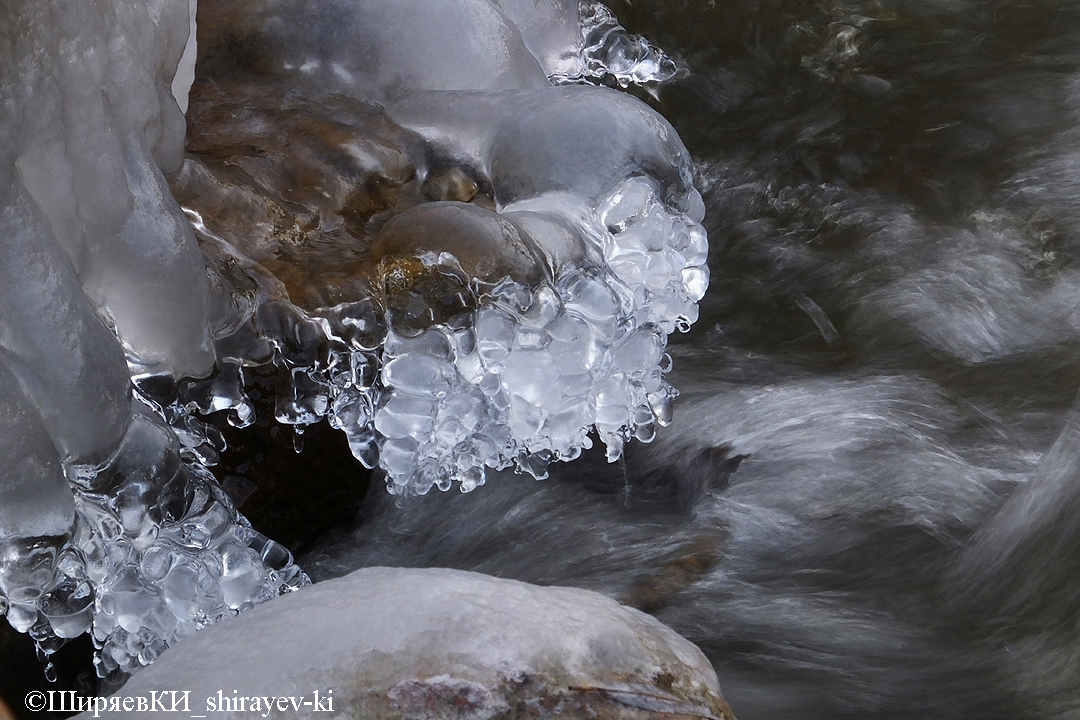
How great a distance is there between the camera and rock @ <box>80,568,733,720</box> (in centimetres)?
142

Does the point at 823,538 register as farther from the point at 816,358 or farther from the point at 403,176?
the point at 403,176

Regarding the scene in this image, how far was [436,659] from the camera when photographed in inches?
57.0

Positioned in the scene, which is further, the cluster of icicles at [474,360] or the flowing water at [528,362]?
the cluster of icicles at [474,360]

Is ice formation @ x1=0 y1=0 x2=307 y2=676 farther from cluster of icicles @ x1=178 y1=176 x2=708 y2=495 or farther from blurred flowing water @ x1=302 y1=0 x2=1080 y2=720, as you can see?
blurred flowing water @ x1=302 y1=0 x2=1080 y2=720

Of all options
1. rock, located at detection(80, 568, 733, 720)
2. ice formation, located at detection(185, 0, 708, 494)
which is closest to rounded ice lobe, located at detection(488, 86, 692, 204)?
ice formation, located at detection(185, 0, 708, 494)

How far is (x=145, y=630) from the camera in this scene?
2.02m

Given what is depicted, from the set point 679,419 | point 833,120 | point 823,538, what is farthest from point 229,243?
point 833,120

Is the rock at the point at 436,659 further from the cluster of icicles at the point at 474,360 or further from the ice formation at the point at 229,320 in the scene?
the cluster of icicles at the point at 474,360

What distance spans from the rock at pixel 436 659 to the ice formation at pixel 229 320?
40 cm

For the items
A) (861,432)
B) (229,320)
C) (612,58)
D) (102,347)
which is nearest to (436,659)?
(102,347)

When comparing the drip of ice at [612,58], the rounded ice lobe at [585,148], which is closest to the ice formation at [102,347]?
the rounded ice lobe at [585,148]

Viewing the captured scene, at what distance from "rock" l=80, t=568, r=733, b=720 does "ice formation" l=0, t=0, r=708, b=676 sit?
0.40m

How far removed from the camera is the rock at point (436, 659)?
55.8 inches

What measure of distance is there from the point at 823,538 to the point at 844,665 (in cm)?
32
